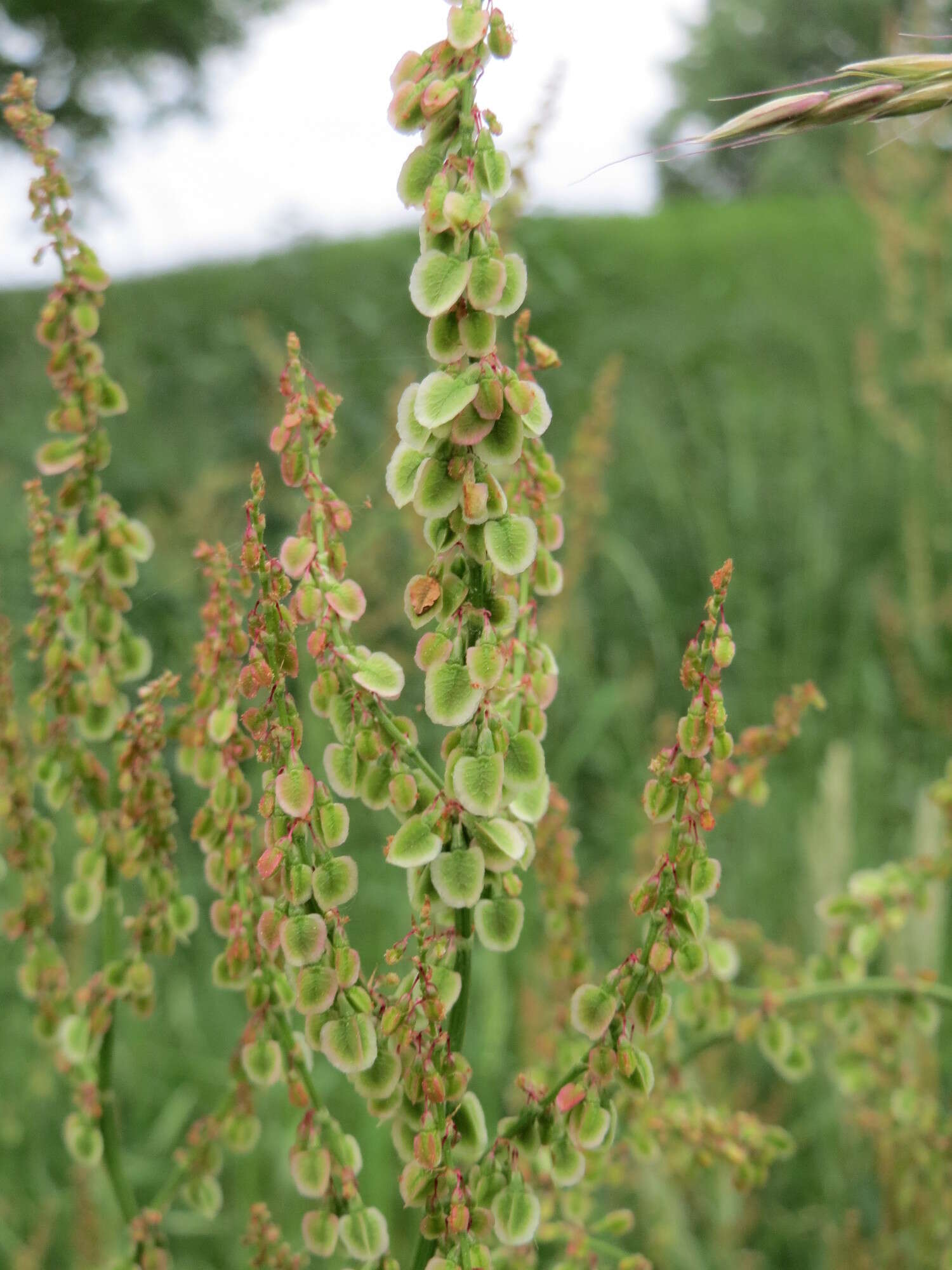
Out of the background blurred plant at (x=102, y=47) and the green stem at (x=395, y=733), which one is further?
the background blurred plant at (x=102, y=47)

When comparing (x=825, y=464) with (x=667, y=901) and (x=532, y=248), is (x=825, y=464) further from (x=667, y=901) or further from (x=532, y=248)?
(x=667, y=901)

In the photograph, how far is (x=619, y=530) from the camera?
12.6 ft

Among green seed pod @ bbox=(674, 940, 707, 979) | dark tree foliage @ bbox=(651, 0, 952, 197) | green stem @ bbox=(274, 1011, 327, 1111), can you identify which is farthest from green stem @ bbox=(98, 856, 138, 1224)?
dark tree foliage @ bbox=(651, 0, 952, 197)

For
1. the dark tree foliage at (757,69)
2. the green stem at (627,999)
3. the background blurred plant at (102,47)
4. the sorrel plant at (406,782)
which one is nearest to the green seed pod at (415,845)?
the sorrel plant at (406,782)

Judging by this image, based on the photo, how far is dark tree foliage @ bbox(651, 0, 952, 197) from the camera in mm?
15211

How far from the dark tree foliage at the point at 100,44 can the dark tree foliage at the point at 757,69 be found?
24.2 ft

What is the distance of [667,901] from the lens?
0.54 metres

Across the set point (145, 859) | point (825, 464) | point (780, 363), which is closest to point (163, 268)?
point (780, 363)

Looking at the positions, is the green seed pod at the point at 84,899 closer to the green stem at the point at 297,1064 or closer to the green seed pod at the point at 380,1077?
the green stem at the point at 297,1064

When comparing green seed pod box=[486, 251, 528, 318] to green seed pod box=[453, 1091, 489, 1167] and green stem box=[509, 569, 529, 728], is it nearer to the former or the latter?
green stem box=[509, 569, 529, 728]

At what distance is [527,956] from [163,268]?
597 centimetres

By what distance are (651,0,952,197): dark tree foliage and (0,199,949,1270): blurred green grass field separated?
8284 millimetres

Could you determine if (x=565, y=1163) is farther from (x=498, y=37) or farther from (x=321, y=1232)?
(x=498, y=37)

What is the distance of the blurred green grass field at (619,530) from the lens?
6.03 ft
